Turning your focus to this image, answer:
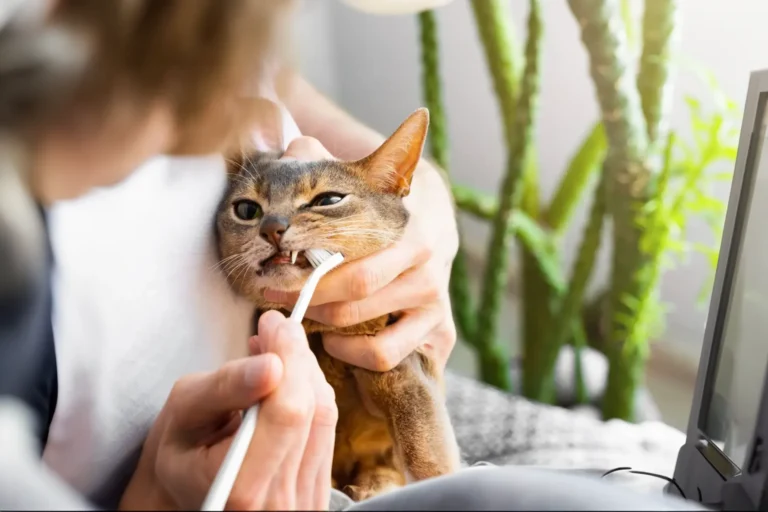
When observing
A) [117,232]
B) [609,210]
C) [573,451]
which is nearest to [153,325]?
[117,232]

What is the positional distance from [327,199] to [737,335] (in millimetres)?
304

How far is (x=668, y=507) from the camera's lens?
274 millimetres

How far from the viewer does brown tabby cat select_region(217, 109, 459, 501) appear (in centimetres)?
34

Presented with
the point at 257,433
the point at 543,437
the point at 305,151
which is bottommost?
the point at 543,437

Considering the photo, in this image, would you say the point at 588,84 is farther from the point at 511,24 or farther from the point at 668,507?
the point at 668,507

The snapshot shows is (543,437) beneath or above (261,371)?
beneath

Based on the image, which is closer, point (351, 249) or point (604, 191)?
point (351, 249)

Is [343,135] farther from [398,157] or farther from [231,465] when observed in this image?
[231,465]

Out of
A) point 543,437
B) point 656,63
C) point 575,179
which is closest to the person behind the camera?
point 543,437

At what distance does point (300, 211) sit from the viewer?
34 centimetres

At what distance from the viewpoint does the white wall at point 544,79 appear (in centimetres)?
48

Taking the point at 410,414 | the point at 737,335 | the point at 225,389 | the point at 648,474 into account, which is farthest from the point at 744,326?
the point at 225,389

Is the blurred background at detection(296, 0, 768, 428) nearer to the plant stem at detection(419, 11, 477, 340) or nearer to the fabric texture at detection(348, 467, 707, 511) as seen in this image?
the plant stem at detection(419, 11, 477, 340)

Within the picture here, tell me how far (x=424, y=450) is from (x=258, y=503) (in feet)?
0.39
